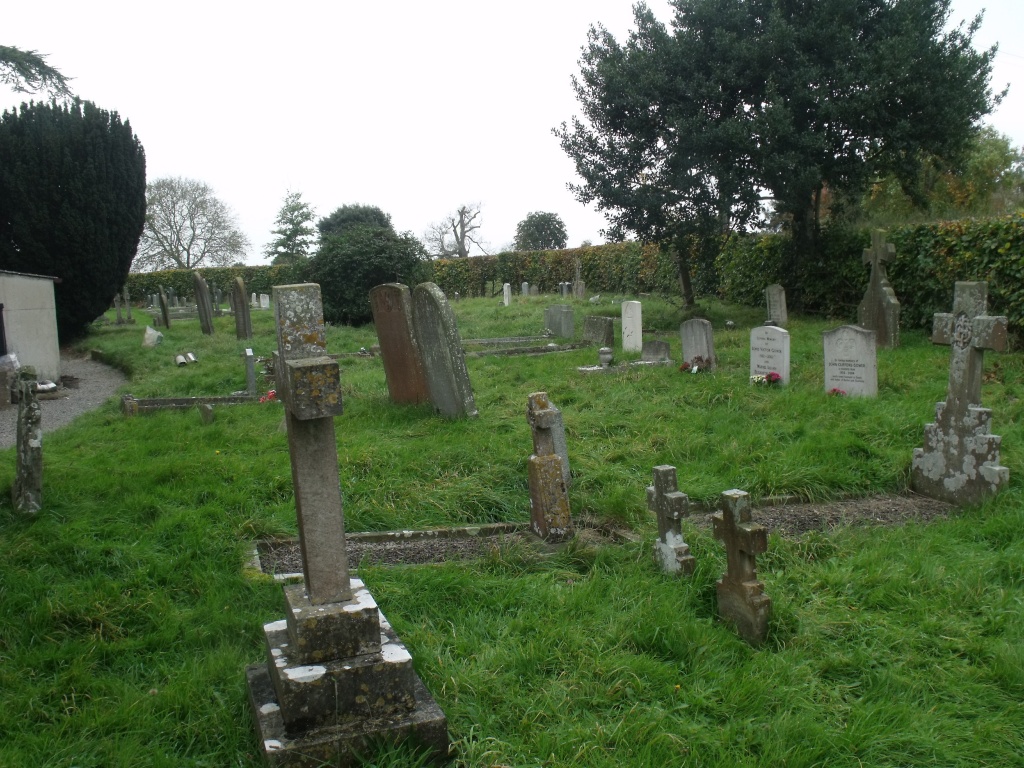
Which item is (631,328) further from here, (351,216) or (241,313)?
(351,216)

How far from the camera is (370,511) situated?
610 cm

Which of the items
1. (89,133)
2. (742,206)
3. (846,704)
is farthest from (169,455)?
(89,133)

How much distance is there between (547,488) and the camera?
546 centimetres

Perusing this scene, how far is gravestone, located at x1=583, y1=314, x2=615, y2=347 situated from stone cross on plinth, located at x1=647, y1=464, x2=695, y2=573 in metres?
10.0

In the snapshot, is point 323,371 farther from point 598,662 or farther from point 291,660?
point 598,662

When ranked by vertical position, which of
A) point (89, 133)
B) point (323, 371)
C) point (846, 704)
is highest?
point (89, 133)

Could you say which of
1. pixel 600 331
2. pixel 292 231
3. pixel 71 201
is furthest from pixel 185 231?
pixel 600 331

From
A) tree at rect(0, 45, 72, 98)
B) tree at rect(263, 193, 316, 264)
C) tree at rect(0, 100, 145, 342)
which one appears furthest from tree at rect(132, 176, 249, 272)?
tree at rect(0, 45, 72, 98)

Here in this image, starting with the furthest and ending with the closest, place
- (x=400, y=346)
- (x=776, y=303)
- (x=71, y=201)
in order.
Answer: (x=71, y=201), (x=776, y=303), (x=400, y=346)

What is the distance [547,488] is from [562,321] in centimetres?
1226

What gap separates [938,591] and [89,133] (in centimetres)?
2338

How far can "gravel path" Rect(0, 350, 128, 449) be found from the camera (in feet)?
35.2

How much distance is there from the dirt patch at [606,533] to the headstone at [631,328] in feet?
25.4

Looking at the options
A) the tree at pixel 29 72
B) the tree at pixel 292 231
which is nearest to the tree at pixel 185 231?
the tree at pixel 292 231
